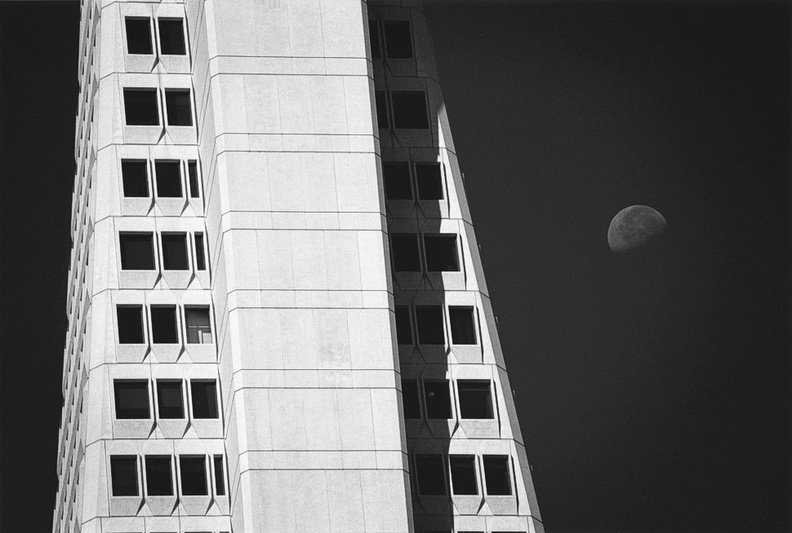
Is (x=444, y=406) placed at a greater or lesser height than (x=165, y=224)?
lesser

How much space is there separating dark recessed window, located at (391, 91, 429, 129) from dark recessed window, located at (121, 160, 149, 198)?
11679 mm

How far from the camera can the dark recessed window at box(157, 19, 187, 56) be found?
77.2m

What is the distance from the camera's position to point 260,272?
67.5 m

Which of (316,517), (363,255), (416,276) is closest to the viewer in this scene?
(316,517)

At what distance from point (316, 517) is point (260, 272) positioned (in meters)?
10.5

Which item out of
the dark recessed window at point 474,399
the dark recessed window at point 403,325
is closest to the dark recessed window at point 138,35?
the dark recessed window at point 403,325

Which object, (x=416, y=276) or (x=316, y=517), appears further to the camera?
(x=416, y=276)

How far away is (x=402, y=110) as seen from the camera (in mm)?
75938

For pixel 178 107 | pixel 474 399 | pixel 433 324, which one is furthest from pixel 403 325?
pixel 178 107

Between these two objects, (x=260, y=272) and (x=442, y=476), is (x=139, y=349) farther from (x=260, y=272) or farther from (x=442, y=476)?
(x=442, y=476)

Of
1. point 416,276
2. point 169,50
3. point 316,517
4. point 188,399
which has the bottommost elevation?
point 316,517

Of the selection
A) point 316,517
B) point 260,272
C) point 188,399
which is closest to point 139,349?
point 188,399

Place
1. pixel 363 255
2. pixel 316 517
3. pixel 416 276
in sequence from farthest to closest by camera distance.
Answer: pixel 416 276 < pixel 363 255 < pixel 316 517

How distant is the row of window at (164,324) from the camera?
71500mm
